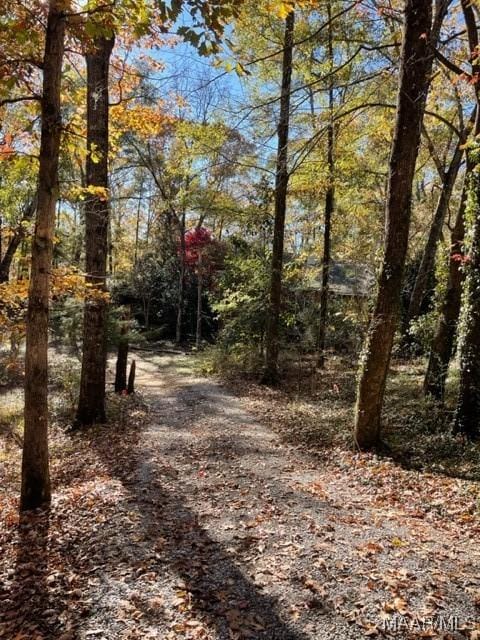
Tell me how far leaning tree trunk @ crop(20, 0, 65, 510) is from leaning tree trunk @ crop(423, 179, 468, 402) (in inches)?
257

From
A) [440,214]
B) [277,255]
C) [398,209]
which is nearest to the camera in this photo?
[398,209]

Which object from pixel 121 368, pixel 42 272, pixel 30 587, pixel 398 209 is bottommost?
pixel 30 587

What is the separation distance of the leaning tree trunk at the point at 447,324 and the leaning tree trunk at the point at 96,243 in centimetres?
619

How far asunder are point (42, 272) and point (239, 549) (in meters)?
3.39

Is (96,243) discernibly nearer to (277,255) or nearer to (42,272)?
(42,272)

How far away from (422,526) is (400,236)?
147 inches

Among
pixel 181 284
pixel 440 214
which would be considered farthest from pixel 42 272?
pixel 181 284

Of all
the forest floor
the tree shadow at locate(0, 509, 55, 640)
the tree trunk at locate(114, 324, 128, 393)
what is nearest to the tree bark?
the forest floor

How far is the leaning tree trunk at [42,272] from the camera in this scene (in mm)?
4465

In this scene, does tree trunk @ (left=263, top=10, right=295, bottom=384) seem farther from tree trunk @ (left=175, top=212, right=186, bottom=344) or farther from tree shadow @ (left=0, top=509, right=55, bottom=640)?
tree trunk @ (left=175, top=212, right=186, bottom=344)

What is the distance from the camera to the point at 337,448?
7004 millimetres

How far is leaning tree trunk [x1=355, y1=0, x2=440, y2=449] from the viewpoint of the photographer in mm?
5785

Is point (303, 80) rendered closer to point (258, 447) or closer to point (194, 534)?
point (258, 447)

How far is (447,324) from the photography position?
818cm
